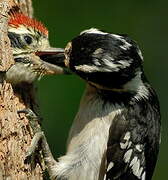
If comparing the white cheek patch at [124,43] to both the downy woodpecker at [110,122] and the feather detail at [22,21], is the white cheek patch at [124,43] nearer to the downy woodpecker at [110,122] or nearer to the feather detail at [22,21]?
the downy woodpecker at [110,122]

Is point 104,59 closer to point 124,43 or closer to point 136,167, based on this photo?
point 124,43


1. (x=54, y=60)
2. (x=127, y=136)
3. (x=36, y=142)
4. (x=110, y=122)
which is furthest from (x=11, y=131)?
(x=127, y=136)

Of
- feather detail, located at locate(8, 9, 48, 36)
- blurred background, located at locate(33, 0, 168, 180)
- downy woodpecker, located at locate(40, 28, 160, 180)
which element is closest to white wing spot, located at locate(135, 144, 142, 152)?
downy woodpecker, located at locate(40, 28, 160, 180)

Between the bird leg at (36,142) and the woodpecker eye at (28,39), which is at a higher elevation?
the woodpecker eye at (28,39)

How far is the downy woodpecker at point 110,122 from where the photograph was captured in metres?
5.97

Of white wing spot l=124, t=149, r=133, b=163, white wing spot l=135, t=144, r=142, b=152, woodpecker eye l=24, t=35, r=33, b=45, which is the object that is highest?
woodpecker eye l=24, t=35, r=33, b=45

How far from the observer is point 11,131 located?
5.74 m

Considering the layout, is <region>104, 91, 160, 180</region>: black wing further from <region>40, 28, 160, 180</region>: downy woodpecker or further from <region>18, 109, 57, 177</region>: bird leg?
<region>18, 109, 57, 177</region>: bird leg

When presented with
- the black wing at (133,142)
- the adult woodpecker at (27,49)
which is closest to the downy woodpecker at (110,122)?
the black wing at (133,142)

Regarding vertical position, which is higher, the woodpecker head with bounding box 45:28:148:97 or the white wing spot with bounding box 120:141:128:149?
the woodpecker head with bounding box 45:28:148:97

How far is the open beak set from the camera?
20.1 feet

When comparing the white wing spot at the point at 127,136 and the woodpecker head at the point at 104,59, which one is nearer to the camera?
the woodpecker head at the point at 104,59

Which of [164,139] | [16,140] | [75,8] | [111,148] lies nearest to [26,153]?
[16,140]

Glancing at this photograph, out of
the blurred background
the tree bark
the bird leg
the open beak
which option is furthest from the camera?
the blurred background
